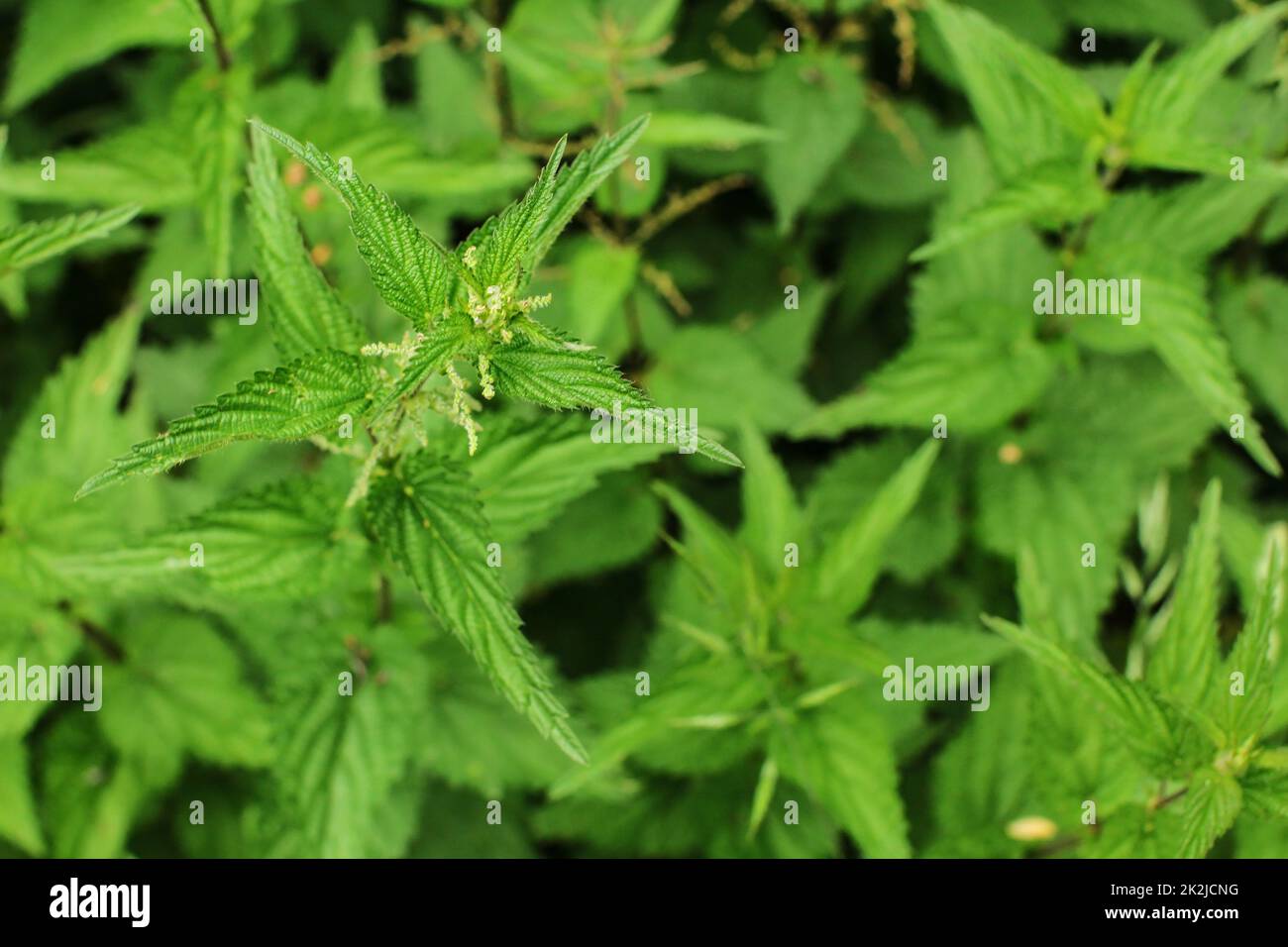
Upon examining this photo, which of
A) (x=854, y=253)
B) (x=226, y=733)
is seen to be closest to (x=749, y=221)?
(x=854, y=253)

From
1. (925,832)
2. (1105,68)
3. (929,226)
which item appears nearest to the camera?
(925,832)

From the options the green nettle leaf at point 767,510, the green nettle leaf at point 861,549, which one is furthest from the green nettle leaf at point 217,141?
the green nettle leaf at point 861,549

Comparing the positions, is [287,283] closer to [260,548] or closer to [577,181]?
[260,548]

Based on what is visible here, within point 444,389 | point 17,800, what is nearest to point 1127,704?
point 444,389

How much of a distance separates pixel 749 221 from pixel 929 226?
0.76 m

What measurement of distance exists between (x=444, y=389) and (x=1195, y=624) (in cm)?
182

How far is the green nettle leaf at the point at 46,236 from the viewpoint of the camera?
263cm

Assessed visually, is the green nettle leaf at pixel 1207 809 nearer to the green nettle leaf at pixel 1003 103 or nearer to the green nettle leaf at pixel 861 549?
the green nettle leaf at pixel 861 549

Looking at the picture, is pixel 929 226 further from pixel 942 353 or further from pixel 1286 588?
pixel 1286 588

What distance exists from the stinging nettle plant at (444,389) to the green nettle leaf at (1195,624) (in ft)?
4.87

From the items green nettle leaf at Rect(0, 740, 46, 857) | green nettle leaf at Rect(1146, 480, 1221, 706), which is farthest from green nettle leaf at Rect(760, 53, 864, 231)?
green nettle leaf at Rect(0, 740, 46, 857)

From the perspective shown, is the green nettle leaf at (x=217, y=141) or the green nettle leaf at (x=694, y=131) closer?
the green nettle leaf at (x=217, y=141)

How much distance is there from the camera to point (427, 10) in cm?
532

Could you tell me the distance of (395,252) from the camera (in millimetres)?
2094
